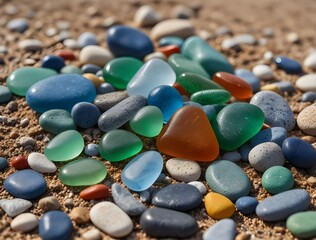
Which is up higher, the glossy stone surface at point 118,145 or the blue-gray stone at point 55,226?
the glossy stone surface at point 118,145

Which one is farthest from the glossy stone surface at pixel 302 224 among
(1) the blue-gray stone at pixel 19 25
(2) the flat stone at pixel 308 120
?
(1) the blue-gray stone at pixel 19 25

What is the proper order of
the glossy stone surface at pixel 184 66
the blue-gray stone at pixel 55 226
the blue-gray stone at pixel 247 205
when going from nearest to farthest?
the blue-gray stone at pixel 55 226
the blue-gray stone at pixel 247 205
the glossy stone surface at pixel 184 66

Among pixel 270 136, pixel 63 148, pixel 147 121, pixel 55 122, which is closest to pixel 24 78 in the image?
pixel 55 122

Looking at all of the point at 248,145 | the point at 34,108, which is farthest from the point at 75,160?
the point at 248,145

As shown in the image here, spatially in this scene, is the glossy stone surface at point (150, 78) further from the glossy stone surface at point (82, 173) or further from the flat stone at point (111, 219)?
the flat stone at point (111, 219)

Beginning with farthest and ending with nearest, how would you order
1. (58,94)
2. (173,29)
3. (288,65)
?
(173,29)
(288,65)
(58,94)

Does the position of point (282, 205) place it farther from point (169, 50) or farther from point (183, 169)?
point (169, 50)

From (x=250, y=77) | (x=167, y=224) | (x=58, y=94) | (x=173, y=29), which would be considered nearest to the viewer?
(x=167, y=224)

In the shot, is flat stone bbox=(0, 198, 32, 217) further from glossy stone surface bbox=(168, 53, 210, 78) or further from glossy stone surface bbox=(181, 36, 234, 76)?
glossy stone surface bbox=(181, 36, 234, 76)

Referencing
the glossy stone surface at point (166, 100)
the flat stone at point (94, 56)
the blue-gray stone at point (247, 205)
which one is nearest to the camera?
the blue-gray stone at point (247, 205)
